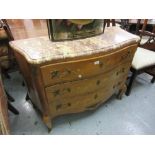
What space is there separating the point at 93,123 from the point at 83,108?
269mm

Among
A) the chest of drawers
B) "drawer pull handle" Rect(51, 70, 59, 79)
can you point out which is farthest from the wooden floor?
"drawer pull handle" Rect(51, 70, 59, 79)

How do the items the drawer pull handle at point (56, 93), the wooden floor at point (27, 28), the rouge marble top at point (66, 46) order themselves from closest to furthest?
the rouge marble top at point (66, 46), the drawer pull handle at point (56, 93), the wooden floor at point (27, 28)

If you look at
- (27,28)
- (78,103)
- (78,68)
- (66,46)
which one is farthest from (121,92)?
(27,28)

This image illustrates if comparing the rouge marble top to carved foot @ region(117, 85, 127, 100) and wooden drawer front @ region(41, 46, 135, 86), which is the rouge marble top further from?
carved foot @ region(117, 85, 127, 100)

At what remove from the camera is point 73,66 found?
1.10 m

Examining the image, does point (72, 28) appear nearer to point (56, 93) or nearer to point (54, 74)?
point (54, 74)

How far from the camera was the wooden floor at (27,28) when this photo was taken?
1.77 m

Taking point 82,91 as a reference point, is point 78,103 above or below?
below

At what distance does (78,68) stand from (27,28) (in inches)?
46.3

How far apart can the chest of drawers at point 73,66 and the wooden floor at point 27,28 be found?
56 centimetres

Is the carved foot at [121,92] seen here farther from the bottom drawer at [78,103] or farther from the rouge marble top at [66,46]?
the rouge marble top at [66,46]

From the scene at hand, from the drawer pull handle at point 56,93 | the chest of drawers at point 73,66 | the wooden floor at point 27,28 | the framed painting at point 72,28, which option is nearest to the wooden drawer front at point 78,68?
the chest of drawers at point 73,66

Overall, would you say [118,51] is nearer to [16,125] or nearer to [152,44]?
[152,44]

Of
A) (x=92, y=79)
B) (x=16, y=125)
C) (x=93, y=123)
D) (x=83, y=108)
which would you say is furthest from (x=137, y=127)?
(x=16, y=125)
